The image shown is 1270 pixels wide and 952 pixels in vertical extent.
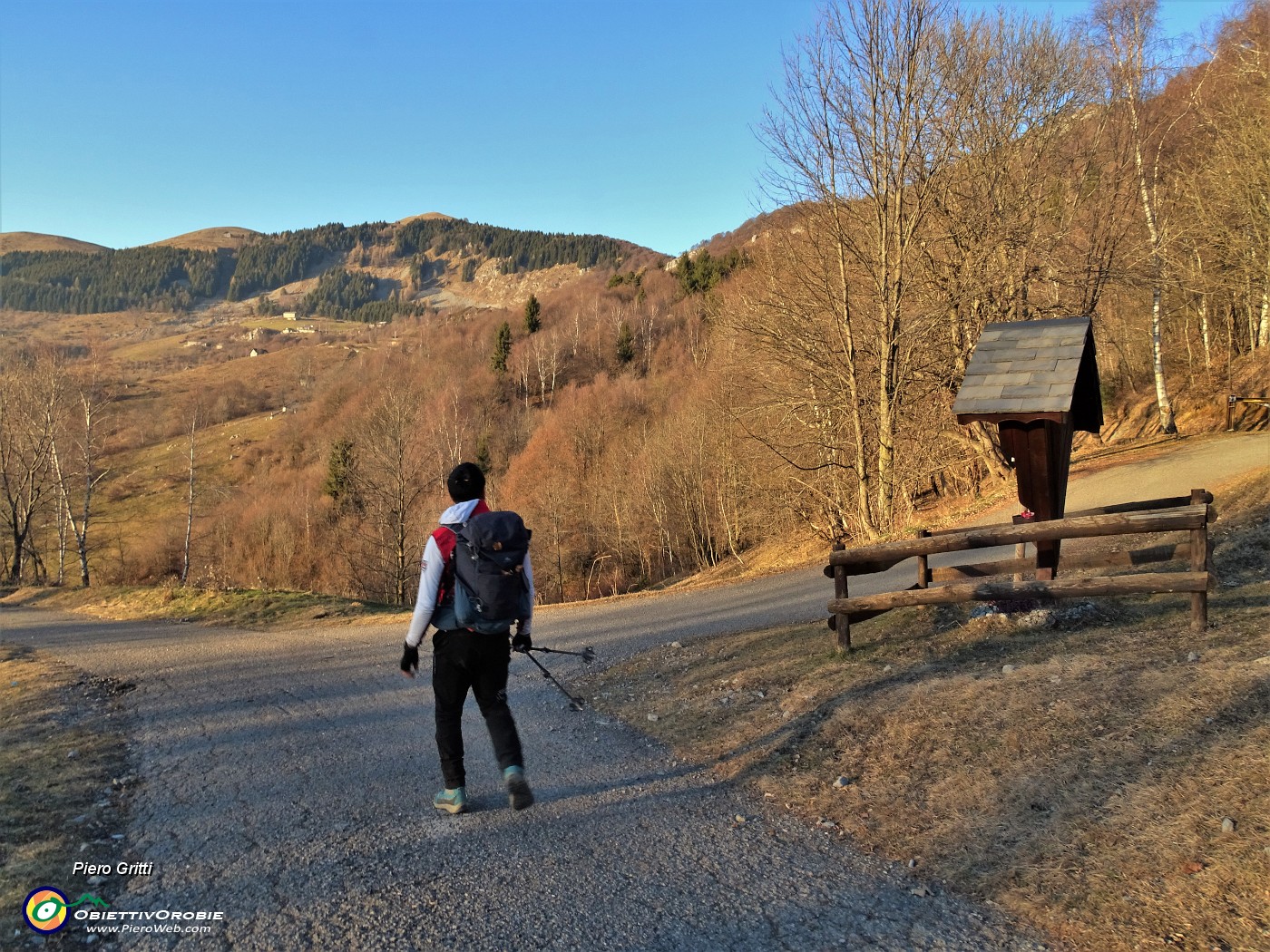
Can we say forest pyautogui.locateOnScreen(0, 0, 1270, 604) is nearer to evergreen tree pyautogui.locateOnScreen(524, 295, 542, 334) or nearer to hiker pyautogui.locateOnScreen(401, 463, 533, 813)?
hiker pyautogui.locateOnScreen(401, 463, 533, 813)

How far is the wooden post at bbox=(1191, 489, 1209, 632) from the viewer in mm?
6633

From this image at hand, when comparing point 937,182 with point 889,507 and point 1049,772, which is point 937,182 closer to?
point 889,507

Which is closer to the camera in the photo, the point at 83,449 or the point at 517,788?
the point at 517,788

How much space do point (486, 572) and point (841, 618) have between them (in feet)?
13.8

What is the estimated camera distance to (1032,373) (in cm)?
741

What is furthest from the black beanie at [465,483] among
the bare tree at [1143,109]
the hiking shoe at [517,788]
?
the bare tree at [1143,109]

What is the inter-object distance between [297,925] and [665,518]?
3912 centimetres

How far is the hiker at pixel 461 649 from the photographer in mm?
4621

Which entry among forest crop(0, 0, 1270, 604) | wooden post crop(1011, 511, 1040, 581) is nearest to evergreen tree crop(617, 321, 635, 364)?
forest crop(0, 0, 1270, 604)

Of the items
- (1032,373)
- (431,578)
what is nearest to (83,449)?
(431,578)

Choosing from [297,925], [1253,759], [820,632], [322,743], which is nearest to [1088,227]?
[820,632]

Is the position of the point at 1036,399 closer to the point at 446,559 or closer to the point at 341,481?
the point at 446,559

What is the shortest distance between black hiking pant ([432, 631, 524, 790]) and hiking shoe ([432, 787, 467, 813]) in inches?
1.3

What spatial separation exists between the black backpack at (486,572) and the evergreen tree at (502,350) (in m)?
86.4
